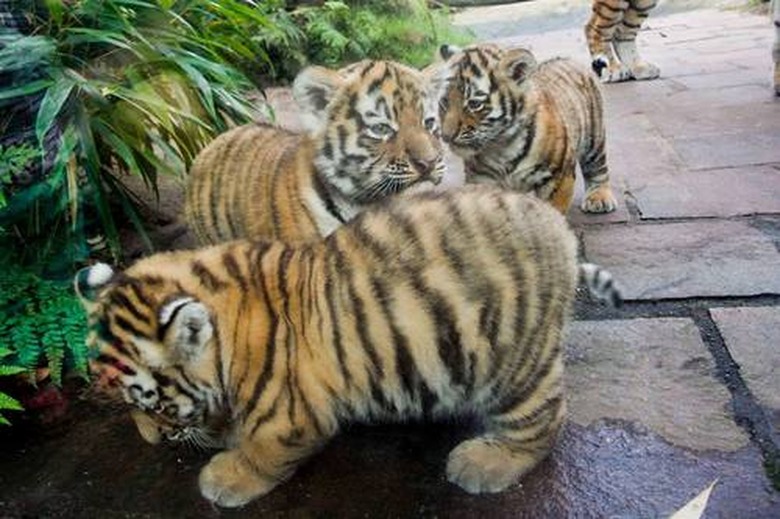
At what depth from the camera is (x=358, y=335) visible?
216 centimetres

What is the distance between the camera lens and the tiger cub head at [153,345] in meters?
2.06

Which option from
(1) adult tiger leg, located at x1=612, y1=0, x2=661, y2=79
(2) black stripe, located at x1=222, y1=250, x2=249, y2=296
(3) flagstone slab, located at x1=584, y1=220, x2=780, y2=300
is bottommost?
(1) adult tiger leg, located at x1=612, y1=0, x2=661, y2=79

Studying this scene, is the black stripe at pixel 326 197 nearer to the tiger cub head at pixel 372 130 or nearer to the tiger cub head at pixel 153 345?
the tiger cub head at pixel 372 130

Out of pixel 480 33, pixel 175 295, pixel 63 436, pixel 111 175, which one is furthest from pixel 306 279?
pixel 480 33

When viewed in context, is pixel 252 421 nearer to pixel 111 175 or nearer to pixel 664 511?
pixel 664 511

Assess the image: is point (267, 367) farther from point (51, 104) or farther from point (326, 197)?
point (51, 104)

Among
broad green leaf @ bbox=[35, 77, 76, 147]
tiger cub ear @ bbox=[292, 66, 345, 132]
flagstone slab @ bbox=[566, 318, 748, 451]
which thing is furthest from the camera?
tiger cub ear @ bbox=[292, 66, 345, 132]

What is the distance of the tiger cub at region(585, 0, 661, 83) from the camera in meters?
7.39

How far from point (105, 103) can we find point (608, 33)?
5.46m

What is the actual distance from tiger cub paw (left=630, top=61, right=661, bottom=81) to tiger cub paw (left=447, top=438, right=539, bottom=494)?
18.7 feet

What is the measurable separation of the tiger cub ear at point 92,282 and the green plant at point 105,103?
98 centimetres

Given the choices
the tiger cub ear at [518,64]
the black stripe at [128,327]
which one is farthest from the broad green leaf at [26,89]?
→ the tiger cub ear at [518,64]

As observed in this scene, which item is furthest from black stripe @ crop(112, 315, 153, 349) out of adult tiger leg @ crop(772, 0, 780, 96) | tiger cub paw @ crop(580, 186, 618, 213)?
adult tiger leg @ crop(772, 0, 780, 96)

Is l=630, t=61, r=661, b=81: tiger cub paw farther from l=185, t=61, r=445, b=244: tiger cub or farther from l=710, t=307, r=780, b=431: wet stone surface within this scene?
l=710, t=307, r=780, b=431: wet stone surface
